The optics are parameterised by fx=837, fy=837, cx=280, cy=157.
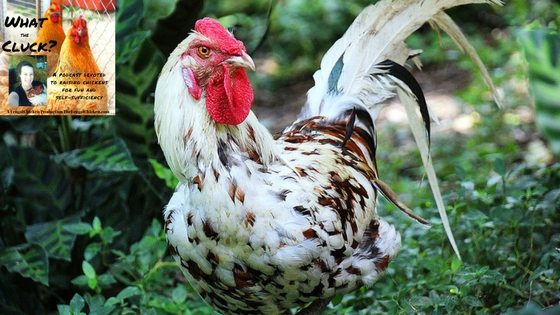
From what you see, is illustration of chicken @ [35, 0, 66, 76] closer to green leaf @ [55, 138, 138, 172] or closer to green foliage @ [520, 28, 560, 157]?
green leaf @ [55, 138, 138, 172]

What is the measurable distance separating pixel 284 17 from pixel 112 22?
19.0 ft

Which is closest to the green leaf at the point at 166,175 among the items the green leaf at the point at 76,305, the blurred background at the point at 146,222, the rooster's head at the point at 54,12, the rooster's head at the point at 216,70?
the blurred background at the point at 146,222

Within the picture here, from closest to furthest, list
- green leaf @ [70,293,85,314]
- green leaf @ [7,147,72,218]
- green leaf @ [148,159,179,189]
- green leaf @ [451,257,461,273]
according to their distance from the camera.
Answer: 1. green leaf @ [70,293,85,314]
2. green leaf @ [451,257,461,273]
3. green leaf @ [148,159,179,189]
4. green leaf @ [7,147,72,218]

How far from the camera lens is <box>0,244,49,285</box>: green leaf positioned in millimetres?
4160

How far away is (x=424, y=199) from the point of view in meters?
5.04

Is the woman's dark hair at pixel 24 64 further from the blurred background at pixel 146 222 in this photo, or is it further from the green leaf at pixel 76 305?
the green leaf at pixel 76 305

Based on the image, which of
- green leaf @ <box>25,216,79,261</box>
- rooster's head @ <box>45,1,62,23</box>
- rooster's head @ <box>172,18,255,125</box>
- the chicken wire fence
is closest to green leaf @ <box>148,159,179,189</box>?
the chicken wire fence

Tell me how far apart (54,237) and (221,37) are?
186 centimetres

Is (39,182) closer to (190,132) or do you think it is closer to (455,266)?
(190,132)

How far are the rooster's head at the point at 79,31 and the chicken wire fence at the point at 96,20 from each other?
0.08 feet

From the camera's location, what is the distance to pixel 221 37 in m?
3.03

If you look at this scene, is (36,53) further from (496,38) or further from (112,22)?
(496,38)

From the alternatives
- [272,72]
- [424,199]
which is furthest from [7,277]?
[272,72]

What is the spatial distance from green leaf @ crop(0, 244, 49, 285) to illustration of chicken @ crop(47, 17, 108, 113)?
774 mm
